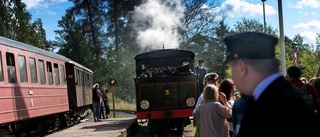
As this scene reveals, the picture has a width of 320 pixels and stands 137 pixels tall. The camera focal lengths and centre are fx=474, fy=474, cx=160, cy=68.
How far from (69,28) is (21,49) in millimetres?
34384

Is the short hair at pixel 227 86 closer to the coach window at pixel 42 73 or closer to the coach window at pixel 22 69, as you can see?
the coach window at pixel 22 69

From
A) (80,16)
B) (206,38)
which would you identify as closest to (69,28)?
(80,16)

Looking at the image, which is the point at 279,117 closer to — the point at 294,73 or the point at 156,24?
the point at 294,73

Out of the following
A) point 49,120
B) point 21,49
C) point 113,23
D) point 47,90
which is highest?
point 113,23

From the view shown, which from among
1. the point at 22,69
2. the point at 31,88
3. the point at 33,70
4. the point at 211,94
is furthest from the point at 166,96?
the point at 211,94

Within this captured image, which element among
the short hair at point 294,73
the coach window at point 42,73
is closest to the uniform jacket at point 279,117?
the short hair at point 294,73

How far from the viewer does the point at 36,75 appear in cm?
1309

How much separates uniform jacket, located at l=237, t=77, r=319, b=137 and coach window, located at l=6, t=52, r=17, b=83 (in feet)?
31.2

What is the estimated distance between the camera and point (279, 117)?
1.95 metres

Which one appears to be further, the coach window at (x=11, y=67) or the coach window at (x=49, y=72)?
the coach window at (x=49, y=72)

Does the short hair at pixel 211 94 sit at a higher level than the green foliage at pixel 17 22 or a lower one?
lower

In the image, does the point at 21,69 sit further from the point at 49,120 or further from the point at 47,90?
the point at 49,120

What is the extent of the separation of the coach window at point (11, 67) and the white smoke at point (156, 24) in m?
16.2

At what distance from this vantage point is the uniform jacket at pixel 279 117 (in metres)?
1.94
